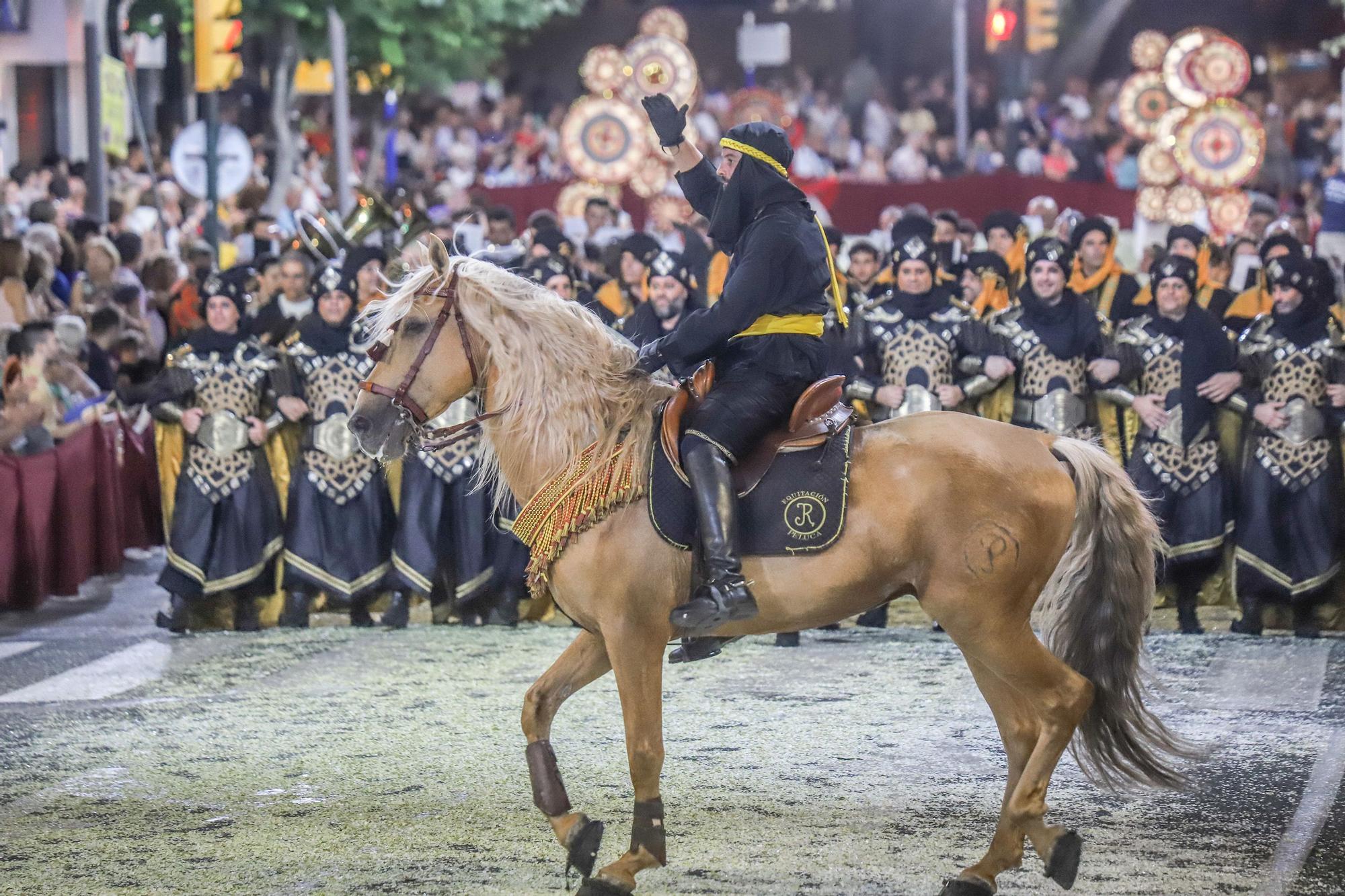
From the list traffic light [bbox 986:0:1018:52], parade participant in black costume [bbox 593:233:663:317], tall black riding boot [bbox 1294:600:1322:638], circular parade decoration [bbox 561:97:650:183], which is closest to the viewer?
tall black riding boot [bbox 1294:600:1322:638]

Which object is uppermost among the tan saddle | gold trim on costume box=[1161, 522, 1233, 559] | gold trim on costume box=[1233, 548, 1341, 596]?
the tan saddle

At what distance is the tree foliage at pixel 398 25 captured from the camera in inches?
874

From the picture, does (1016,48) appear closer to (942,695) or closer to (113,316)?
(113,316)

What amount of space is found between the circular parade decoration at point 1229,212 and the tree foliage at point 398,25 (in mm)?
10469

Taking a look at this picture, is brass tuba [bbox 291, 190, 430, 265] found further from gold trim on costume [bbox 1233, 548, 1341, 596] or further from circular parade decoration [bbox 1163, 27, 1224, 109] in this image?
circular parade decoration [bbox 1163, 27, 1224, 109]

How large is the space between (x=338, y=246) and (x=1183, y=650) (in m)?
7.25

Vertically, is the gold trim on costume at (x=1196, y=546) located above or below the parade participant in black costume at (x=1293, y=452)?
below

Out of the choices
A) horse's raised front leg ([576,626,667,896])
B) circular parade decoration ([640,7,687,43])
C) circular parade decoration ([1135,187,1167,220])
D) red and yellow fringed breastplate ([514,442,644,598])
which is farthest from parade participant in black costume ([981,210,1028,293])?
circular parade decoration ([640,7,687,43])

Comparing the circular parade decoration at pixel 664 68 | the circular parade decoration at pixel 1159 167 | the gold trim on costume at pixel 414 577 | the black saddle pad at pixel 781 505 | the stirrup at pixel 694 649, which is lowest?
the gold trim on costume at pixel 414 577

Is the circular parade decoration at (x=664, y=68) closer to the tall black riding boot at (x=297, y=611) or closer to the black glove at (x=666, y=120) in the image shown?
the tall black riding boot at (x=297, y=611)

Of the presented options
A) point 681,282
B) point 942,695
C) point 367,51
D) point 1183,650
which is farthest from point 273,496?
point 367,51

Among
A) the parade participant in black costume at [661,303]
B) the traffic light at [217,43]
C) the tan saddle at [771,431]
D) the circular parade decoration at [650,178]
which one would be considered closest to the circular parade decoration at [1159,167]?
the circular parade decoration at [650,178]

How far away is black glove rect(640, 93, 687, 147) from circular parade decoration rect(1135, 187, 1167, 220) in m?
14.7

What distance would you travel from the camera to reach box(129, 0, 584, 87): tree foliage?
2220 centimetres
